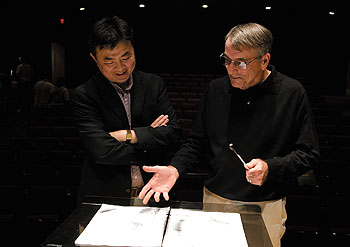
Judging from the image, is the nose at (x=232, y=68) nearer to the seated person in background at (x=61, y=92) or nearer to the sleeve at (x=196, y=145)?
the sleeve at (x=196, y=145)

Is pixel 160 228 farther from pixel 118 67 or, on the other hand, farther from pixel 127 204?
pixel 118 67

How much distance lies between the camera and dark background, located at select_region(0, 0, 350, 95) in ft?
37.9

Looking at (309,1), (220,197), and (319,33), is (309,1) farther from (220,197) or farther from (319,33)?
(220,197)

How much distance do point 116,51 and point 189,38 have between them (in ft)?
43.8

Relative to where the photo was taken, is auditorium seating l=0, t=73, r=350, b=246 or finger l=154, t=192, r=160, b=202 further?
auditorium seating l=0, t=73, r=350, b=246

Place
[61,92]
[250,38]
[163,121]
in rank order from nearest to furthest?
[250,38] → [163,121] → [61,92]

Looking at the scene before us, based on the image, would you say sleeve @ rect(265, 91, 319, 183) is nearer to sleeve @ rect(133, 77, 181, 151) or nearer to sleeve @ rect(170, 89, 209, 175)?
sleeve @ rect(170, 89, 209, 175)

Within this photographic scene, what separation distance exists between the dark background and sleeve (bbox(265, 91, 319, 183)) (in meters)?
9.40

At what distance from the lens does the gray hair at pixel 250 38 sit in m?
1.44

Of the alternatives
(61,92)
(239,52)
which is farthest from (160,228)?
(61,92)

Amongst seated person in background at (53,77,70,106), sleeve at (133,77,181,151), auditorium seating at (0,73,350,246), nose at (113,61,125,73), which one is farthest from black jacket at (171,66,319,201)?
seated person in background at (53,77,70,106)

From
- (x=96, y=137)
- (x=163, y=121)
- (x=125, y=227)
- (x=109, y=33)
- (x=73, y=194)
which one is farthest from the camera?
(x=73, y=194)

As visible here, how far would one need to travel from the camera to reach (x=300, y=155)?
58.0 inches

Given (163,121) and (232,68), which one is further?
(163,121)
